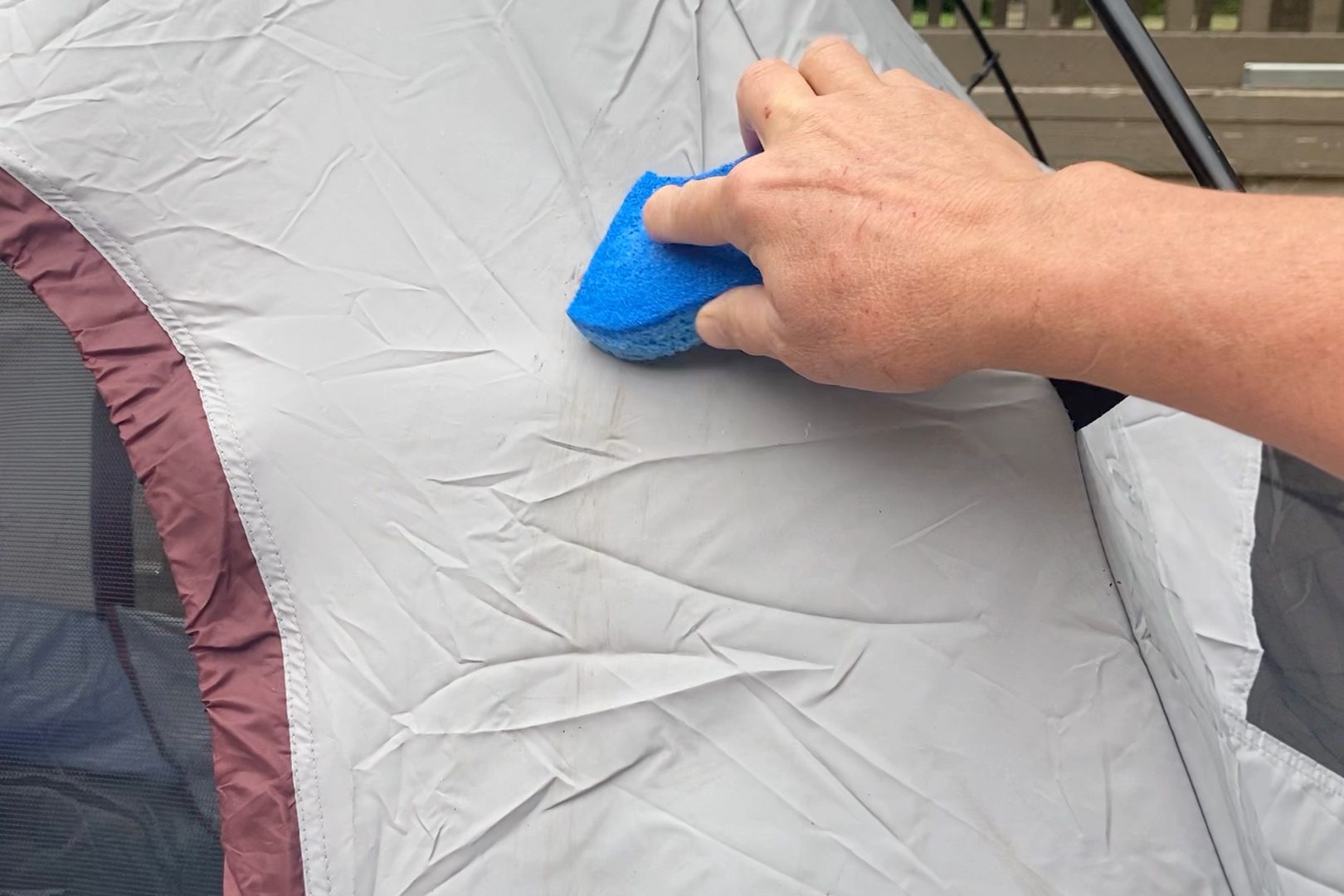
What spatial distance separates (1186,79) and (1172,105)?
5.77 ft

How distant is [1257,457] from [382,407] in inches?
33.7

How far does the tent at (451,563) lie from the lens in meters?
0.65

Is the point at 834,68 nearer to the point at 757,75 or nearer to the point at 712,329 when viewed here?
the point at 757,75

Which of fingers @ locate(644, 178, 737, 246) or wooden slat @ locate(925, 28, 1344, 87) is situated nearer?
fingers @ locate(644, 178, 737, 246)

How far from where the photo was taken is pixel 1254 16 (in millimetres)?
2258

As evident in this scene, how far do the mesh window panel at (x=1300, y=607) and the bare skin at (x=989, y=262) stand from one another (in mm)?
519

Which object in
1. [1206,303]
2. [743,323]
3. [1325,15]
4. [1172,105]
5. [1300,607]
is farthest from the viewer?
[1325,15]

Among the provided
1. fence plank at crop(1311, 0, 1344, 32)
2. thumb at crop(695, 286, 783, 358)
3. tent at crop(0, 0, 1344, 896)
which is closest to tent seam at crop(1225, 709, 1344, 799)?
tent at crop(0, 0, 1344, 896)

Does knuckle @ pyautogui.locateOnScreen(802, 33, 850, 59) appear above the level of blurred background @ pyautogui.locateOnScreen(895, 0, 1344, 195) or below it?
above

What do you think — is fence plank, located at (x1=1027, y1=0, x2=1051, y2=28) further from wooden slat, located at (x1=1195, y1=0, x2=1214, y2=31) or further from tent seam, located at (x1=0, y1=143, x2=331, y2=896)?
tent seam, located at (x1=0, y1=143, x2=331, y2=896)

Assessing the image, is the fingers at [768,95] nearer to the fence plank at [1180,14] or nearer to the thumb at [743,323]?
the thumb at [743,323]

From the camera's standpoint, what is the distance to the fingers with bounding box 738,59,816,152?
25.8 inches

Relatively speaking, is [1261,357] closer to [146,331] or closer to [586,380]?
[586,380]

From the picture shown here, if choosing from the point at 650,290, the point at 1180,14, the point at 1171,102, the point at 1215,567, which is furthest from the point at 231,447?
the point at 1180,14
